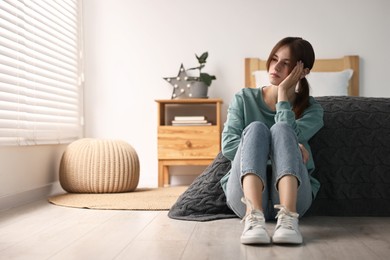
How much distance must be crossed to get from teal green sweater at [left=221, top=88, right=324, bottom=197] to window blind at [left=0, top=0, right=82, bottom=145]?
4.37 ft

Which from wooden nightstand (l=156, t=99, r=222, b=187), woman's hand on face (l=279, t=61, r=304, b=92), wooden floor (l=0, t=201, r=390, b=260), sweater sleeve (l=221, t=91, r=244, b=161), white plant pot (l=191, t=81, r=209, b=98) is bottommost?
wooden floor (l=0, t=201, r=390, b=260)

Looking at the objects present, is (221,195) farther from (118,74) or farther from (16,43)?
(118,74)

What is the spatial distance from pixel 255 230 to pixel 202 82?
8.76ft

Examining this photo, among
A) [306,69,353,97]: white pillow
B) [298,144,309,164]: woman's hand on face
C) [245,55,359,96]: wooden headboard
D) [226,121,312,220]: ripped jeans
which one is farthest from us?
[245,55,359,96]: wooden headboard

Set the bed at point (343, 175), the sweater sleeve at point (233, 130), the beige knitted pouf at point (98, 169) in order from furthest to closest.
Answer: the beige knitted pouf at point (98, 169), the bed at point (343, 175), the sweater sleeve at point (233, 130)

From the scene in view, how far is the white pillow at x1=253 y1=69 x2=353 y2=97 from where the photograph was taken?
4.10 meters

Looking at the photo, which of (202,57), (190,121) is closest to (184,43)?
(202,57)

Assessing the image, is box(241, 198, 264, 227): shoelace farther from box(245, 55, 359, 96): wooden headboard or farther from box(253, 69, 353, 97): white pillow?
box(245, 55, 359, 96): wooden headboard

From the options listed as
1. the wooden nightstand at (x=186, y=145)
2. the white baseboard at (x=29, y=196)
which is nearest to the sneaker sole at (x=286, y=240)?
the white baseboard at (x=29, y=196)

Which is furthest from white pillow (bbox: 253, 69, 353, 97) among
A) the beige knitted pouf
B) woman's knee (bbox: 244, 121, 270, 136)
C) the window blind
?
woman's knee (bbox: 244, 121, 270, 136)

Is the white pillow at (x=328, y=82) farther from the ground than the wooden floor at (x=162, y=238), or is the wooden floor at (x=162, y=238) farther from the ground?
the white pillow at (x=328, y=82)

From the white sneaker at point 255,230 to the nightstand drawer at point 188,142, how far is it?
91.6 inches

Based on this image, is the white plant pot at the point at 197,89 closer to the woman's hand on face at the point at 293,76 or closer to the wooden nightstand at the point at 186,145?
the wooden nightstand at the point at 186,145

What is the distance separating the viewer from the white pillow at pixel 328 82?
4.10 m
